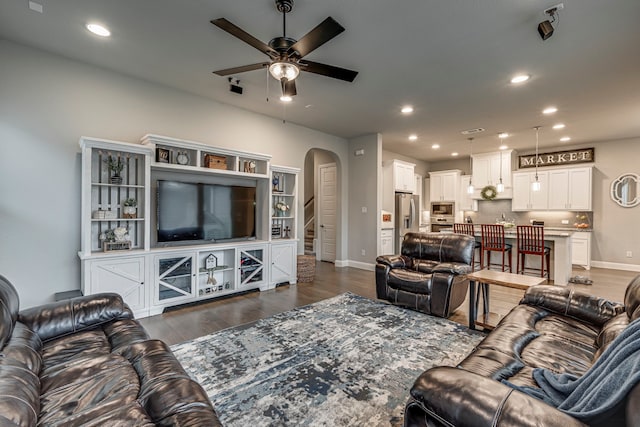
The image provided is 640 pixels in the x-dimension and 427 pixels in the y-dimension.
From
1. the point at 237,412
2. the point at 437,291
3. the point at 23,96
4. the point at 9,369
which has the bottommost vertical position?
the point at 237,412

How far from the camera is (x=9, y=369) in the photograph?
1.25 m

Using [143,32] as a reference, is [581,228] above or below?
below

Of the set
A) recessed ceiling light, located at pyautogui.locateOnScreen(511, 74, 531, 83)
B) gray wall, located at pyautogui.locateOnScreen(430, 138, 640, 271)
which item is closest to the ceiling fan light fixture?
recessed ceiling light, located at pyautogui.locateOnScreen(511, 74, 531, 83)

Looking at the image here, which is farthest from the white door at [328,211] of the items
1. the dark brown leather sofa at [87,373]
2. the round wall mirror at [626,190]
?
the round wall mirror at [626,190]

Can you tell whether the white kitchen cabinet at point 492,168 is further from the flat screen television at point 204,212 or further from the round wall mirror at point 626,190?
the flat screen television at point 204,212

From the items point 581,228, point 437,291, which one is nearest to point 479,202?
point 581,228

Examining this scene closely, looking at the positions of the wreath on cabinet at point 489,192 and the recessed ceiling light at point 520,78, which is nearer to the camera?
the recessed ceiling light at point 520,78

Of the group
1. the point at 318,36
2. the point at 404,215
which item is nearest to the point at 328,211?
the point at 404,215

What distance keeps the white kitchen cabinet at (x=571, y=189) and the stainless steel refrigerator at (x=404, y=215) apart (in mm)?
3539

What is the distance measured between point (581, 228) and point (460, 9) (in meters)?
7.28

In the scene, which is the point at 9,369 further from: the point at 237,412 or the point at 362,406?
the point at 362,406

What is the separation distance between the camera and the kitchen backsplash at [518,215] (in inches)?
285

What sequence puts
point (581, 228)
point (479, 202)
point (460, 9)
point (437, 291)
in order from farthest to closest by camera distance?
1. point (479, 202)
2. point (581, 228)
3. point (437, 291)
4. point (460, 9)

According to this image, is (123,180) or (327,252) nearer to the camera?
(123,180)
